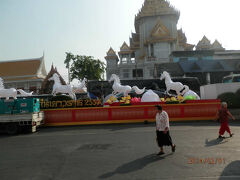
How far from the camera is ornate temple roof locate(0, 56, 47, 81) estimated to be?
4512cm

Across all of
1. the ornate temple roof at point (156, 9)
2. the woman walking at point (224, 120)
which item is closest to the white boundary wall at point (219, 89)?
the woman walking at point (224, 120)

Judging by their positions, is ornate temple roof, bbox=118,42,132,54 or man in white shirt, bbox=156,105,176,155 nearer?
man in white shirt, bbox=156,105,176,155

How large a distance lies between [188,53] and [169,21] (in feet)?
47.9

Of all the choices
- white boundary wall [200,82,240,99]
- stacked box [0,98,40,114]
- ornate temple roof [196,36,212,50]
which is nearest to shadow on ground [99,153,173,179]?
stacked box [0,98,40,114]

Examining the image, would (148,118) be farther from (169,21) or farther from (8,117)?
(169,21)

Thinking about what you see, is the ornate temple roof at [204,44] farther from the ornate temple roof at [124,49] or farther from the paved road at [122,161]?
the paved road at [122,161]

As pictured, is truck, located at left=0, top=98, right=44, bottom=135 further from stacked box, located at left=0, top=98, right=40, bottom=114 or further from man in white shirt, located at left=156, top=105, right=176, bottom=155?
man in white shirt, located at left=156, top=105, right=176, bottom=155

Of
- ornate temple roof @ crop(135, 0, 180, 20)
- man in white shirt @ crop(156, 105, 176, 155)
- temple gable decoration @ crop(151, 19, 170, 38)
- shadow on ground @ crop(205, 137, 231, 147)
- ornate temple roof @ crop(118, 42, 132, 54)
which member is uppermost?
ornate temple roof @ crop(135, 0, 180, 20)

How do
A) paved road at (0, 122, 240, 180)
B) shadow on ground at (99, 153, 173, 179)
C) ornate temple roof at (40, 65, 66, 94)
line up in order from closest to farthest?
1. paved road at (0, 122, 240, 180)
2. shadow on ground at (99, 153, 173, 179)
3. ornate temple roof at (40, 65, 66, 94)

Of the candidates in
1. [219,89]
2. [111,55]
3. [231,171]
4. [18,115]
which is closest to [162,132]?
[231,171]

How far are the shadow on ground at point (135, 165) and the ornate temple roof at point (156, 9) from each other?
55.9 metres

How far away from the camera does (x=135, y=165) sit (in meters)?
5.15

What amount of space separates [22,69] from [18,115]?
39779mm

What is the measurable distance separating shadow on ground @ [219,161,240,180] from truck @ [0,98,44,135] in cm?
1001
